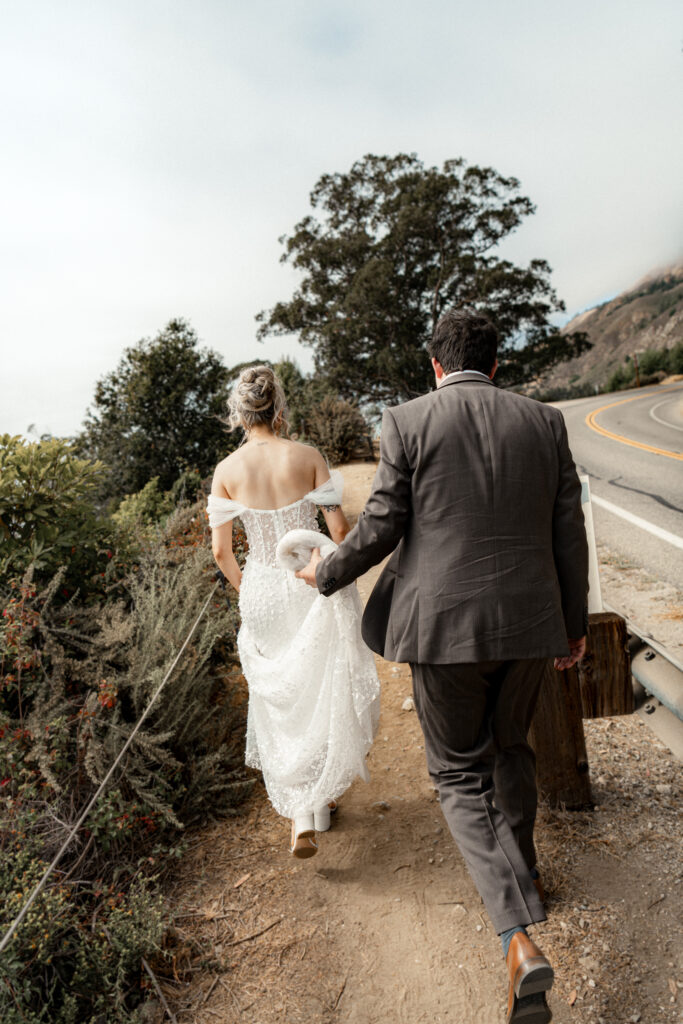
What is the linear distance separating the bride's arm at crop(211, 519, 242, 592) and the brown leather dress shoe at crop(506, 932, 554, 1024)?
1987mm

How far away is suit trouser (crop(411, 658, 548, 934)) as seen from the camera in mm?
2137

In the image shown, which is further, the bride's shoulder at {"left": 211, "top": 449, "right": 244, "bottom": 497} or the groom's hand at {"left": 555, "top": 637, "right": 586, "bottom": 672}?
the bride's shoulder at {"left": 211, "top": 449, "right": 244, "bottom": 497}

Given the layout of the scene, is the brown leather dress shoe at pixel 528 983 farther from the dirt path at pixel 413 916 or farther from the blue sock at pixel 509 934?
the dirt path at pixel 413 916

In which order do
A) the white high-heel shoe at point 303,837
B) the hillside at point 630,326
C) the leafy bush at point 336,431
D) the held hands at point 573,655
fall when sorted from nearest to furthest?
the held hands at point 573,655
the white high-heel shoe at point 303,837
the leafy bush at point 336,431
the hillside at point 630,326

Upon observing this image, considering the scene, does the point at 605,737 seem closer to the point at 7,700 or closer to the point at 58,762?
the point at 58,762

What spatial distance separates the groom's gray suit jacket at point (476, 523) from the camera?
6.99 ft

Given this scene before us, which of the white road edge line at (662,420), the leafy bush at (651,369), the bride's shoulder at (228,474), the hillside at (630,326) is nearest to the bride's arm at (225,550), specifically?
the bride's shoulder at (228,474)

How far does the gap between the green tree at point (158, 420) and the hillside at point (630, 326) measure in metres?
77.9

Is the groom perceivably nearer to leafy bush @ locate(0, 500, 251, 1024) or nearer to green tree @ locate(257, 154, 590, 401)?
leafy bush @ locate(0, 500, 251, 1024)

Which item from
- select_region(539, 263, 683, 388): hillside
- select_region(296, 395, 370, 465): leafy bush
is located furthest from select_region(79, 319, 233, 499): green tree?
select_region(539, 263, 683, 388): hillside

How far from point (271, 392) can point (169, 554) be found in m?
2.05

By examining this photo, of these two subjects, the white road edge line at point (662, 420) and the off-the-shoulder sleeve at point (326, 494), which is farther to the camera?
the white road edge line at point (662, 420)

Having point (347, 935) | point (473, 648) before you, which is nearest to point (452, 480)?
point (473, 648)

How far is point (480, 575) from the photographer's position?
2131 millimetres
